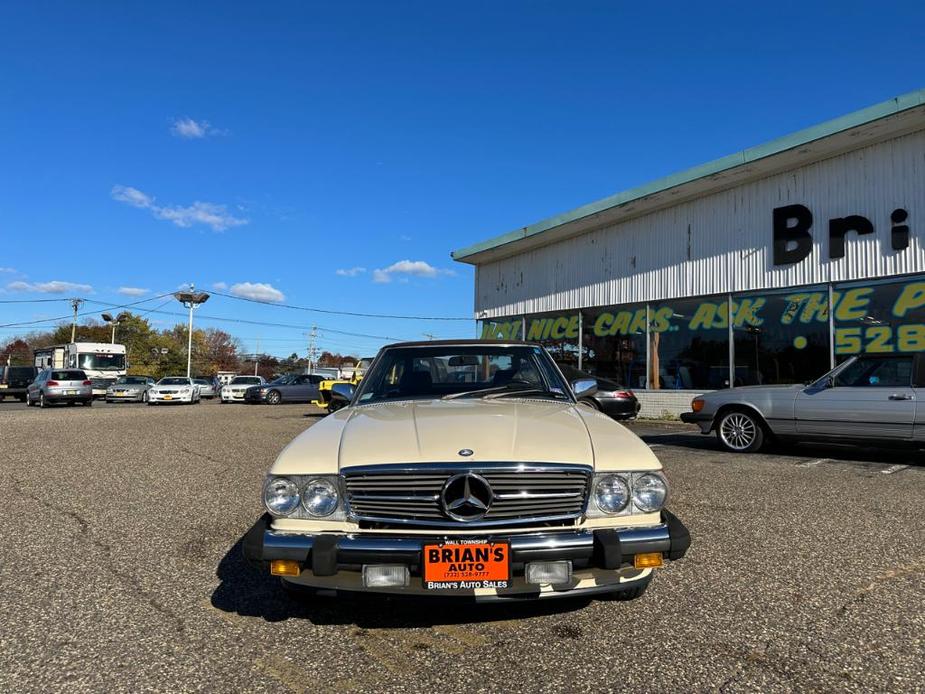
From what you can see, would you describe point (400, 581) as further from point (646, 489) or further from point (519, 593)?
point (646, 489)

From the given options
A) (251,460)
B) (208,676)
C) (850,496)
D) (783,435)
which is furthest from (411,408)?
(783,435)

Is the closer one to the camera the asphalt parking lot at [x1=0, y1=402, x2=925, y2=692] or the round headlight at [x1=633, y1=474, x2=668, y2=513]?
the asphalt parking lot at [x1=0, y1=402, x2=925, y2=692]

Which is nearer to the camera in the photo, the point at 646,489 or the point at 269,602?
the point at 646,489

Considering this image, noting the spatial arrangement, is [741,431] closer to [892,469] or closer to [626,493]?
[892,469]

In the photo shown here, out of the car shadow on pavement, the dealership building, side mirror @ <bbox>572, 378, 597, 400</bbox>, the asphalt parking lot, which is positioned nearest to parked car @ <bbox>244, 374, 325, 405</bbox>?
the dealership building

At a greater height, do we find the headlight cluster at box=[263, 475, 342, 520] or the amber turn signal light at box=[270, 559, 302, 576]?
the headlight cluster at box=[263, 475, 342, 520]

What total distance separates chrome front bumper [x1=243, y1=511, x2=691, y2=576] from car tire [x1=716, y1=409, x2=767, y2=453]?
661 centimetres

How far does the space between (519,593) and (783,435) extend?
7.04 metres

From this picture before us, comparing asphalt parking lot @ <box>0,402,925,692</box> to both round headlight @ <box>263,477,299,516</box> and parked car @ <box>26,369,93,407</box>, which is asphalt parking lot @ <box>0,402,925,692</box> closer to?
round headlight @ <box>263,477,299,516</box>

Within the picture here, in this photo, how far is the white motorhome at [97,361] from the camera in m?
32.6

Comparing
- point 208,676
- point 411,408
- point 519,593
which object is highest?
point 411,408

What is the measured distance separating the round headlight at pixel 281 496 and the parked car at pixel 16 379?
121ft

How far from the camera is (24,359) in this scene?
86375mm

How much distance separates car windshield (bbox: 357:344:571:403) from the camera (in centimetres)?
402
